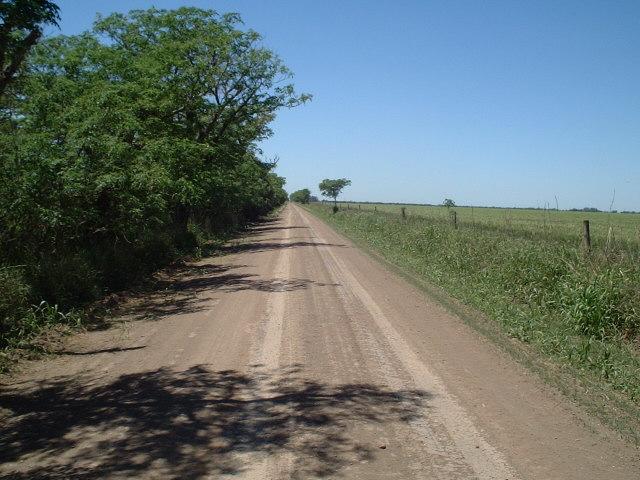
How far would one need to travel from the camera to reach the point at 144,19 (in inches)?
848

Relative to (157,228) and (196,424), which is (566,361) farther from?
(157,228)

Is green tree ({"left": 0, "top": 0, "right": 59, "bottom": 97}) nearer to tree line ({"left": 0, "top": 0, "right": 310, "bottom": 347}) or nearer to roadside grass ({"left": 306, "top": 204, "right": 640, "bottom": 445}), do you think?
tree line ({"left": 0, "top": 0, "right": 310, "bottom": 347})

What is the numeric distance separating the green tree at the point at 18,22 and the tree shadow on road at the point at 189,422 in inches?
160

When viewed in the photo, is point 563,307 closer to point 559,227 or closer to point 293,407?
point 293,407

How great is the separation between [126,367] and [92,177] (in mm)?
6990

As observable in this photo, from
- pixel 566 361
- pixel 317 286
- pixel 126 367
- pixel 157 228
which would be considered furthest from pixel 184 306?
pixel 157 228

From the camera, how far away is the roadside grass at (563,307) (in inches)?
236

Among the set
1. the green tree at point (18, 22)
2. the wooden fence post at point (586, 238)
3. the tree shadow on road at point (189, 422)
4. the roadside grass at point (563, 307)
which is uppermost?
the green tree at point (18, 22)

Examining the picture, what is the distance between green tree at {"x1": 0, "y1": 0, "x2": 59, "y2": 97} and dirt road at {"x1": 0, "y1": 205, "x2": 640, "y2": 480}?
404 centimetres

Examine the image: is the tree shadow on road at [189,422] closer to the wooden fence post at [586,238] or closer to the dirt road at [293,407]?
the dirt road at [293,407]

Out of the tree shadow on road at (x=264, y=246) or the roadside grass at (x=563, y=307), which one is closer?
the roadside grass at (x=563, y=307)

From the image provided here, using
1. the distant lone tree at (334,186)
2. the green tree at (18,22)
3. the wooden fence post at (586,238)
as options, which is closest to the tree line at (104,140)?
the green tree at (18,22)

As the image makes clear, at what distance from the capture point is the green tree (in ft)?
21.1

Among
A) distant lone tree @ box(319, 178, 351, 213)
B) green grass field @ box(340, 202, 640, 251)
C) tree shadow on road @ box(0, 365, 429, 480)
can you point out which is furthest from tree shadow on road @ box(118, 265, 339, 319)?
distant lone tree @ box(319, 178, 351, 213)
